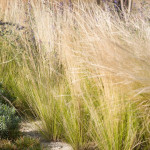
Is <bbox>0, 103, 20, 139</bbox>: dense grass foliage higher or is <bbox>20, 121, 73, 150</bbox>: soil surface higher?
<bbox>0, 103, 20, 139</bbox>: dense grass foliage

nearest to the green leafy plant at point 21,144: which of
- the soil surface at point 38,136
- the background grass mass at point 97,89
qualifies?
the soil surface at point 38,136

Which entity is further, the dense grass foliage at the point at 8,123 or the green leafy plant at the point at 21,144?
the dense grass foliage at the point at 8,123

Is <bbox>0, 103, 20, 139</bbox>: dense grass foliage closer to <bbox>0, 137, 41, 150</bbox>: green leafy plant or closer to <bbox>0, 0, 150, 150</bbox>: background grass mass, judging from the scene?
<bbox>0, 137, 41, 150</bbox>: green leafy plant

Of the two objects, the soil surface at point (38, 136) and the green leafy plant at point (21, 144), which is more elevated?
the green leafy plant at point (21, 144)

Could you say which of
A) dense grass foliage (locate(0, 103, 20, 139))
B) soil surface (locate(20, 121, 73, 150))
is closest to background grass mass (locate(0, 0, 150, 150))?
soil surface (locate(20, 121, 73, 150))

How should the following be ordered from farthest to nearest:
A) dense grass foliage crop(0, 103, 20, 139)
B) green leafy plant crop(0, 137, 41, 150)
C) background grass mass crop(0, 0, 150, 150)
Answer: dense grass foliage crop(0, 103, 20, 139)
green leafy plant crop(0, 137, 41, 150)
background grass mass crop(0, 0, 150, 150)

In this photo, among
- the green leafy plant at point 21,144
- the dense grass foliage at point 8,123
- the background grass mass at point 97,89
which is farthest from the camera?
the dense grass foliage at point 8,123

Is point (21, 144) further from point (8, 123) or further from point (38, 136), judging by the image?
point (38, 136)

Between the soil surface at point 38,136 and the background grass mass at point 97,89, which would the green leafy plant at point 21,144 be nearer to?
the soil surface at point 38,136

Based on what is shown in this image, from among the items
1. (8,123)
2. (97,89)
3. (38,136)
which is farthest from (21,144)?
(97,89)

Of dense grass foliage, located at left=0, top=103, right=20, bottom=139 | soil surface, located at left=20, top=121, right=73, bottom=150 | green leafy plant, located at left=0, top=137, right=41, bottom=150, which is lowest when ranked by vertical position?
soil surface, located at left=20, top=121, right=73, bottom=150

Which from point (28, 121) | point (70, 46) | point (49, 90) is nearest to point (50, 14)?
point (70, 46)

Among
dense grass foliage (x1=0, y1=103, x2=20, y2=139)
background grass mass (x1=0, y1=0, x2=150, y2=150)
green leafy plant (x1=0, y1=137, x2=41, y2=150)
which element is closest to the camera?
background grass mass (x1=0, y1=0, x2=150, y2=150)

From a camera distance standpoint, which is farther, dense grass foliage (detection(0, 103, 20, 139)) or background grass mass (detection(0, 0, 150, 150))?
dense grass foliage (detection(0, 103, 20, 139))
